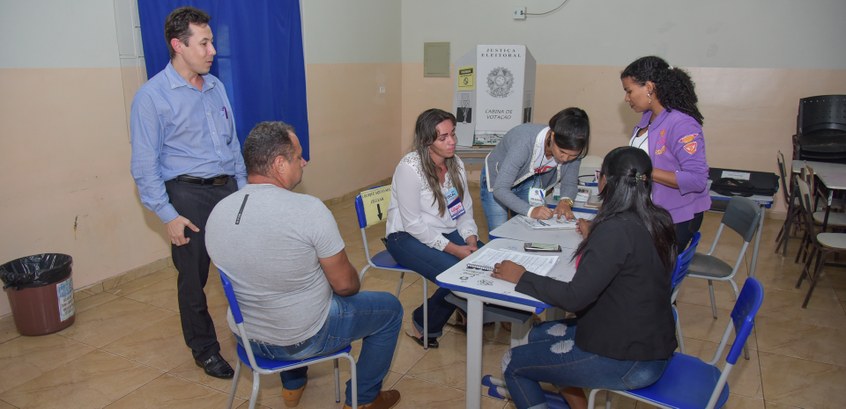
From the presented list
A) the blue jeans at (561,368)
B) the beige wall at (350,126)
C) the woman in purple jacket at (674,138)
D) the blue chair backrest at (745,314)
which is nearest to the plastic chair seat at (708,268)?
Result: the woman in purple jacket at (674,138)

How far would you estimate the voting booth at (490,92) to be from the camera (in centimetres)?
537

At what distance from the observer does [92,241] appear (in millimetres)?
3531

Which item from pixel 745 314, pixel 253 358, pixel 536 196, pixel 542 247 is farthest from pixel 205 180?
pixel 745 314

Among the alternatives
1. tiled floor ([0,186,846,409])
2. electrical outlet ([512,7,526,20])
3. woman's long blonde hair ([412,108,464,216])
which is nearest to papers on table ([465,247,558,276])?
woman's long blonde hair ([412,108,464,216])

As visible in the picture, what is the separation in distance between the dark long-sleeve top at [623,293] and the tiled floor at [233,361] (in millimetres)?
908

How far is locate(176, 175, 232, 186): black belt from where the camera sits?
2473 mm

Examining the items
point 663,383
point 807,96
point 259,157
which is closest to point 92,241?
point 259,157

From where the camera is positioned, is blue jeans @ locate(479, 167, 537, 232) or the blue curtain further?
the blue curtain

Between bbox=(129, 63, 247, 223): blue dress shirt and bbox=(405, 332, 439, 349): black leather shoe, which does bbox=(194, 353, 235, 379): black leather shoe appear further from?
bbox=(405, 332, 439, 349): black leather shoe

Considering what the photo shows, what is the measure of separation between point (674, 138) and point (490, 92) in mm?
3043

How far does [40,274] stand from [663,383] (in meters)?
3.06

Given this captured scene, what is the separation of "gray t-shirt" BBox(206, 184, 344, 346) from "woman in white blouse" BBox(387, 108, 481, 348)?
0.84 meters

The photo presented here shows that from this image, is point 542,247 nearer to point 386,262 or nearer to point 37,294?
point 386,262

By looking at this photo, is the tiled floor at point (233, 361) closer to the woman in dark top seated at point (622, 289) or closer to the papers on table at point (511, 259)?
the papers on table at point (511, 259)
